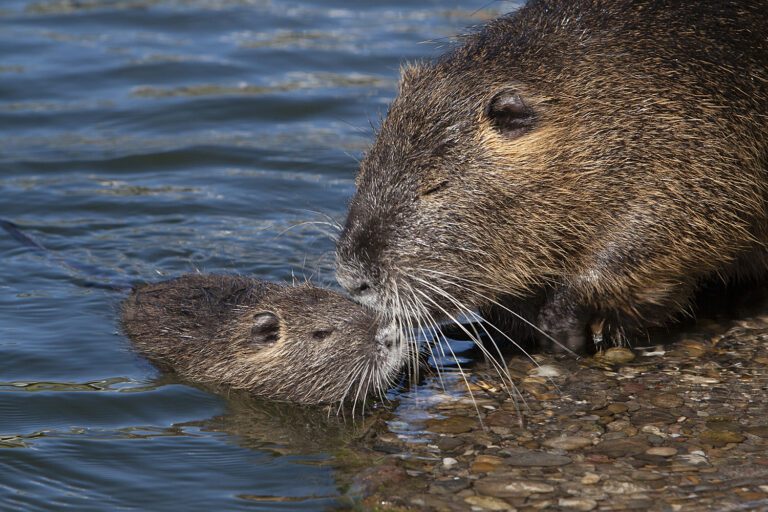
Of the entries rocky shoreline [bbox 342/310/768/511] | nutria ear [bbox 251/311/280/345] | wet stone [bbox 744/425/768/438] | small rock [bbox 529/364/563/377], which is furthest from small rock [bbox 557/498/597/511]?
nutria ear [bbox 251/311/280/345]

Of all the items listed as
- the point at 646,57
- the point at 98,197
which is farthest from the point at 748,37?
the point at 98,197

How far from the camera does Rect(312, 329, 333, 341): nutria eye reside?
20.6 feet

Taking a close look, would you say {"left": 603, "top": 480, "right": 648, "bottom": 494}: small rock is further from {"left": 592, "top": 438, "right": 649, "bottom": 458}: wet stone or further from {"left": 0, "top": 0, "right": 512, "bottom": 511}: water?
{"left": 0, "top": 0, "right": 512, "bottom": 511}: water

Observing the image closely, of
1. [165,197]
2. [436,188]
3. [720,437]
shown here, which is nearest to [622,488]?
[720,437]

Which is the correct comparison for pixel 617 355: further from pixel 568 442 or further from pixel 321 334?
pixel 321 334

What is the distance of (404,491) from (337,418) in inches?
39.2

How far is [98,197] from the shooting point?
8.52 m

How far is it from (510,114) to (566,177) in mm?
356

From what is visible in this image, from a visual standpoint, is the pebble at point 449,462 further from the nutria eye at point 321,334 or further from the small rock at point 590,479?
the nutria eye at point 321,334

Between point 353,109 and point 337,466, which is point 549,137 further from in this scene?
point 353,109

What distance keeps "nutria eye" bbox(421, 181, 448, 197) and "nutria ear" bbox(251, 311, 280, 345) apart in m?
1.22

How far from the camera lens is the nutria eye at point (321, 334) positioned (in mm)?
6289

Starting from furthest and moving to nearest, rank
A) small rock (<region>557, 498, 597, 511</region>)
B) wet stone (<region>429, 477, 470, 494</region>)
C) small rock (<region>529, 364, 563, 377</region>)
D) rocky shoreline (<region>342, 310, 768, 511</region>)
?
Answer: small rock (<region>529, 364, 563, 377</region>) → wet stone (<region>429, 477, 470, 494</region>) → rocky shoreline (<region>342, 310, 768, 511</region>) → small rock (<region>557, 498, 597, 511</region>)

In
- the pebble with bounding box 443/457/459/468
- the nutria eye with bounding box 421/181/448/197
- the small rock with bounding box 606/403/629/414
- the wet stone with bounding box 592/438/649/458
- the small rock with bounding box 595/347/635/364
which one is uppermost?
the nutria eye with bounding box 421/181/448/197
